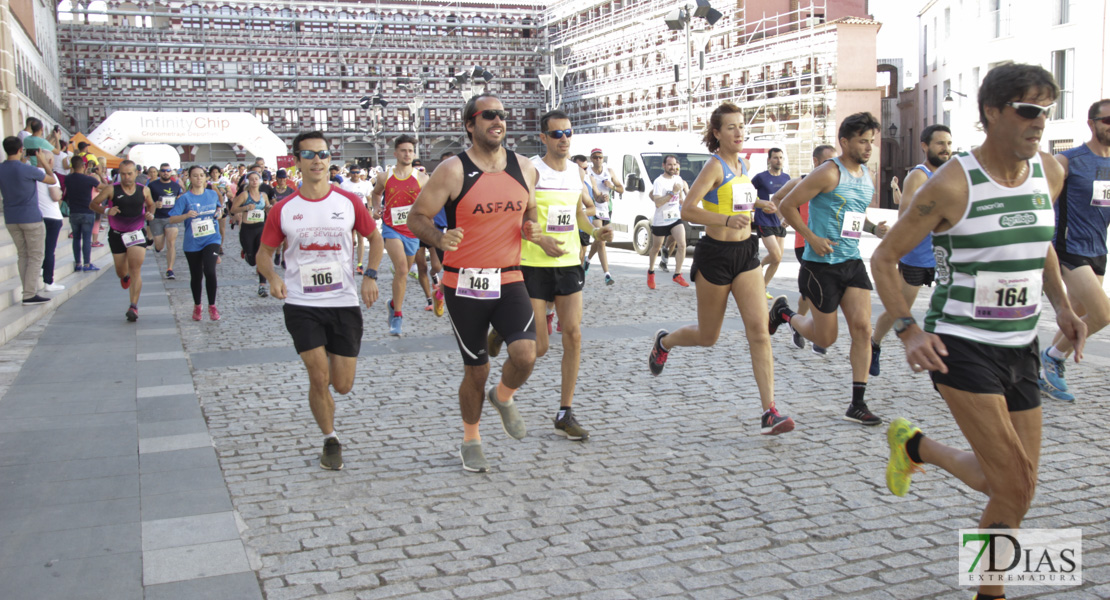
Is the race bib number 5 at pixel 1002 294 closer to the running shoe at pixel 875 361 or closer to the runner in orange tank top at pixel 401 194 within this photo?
the running shoe at pixel 875 361

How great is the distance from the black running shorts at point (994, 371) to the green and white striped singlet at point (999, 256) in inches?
1.2

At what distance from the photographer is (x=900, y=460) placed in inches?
144

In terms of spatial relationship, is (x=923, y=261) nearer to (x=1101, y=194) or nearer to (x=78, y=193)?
(x=1101, y=194)

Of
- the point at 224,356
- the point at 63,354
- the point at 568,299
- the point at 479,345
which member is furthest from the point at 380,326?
the point at 479,345

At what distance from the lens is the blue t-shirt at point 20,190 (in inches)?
440

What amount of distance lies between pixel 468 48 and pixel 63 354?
80.0 m

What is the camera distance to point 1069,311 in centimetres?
357

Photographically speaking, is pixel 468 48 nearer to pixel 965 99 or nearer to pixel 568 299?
pixel 965 99

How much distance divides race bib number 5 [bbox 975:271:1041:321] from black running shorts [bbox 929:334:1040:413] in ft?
0.36

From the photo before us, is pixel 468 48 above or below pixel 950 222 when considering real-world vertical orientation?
above

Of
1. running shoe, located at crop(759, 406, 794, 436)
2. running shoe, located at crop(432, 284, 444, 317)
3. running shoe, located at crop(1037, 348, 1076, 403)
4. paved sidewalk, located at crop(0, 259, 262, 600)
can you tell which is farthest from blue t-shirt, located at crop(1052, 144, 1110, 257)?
running shoe, located at crop(432, 284, 444, 317)

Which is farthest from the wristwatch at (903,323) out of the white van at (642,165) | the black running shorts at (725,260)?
the white van at (642,165)

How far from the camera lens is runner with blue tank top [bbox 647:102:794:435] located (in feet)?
18.9

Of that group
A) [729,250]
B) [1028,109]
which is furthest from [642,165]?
[1028,109]
